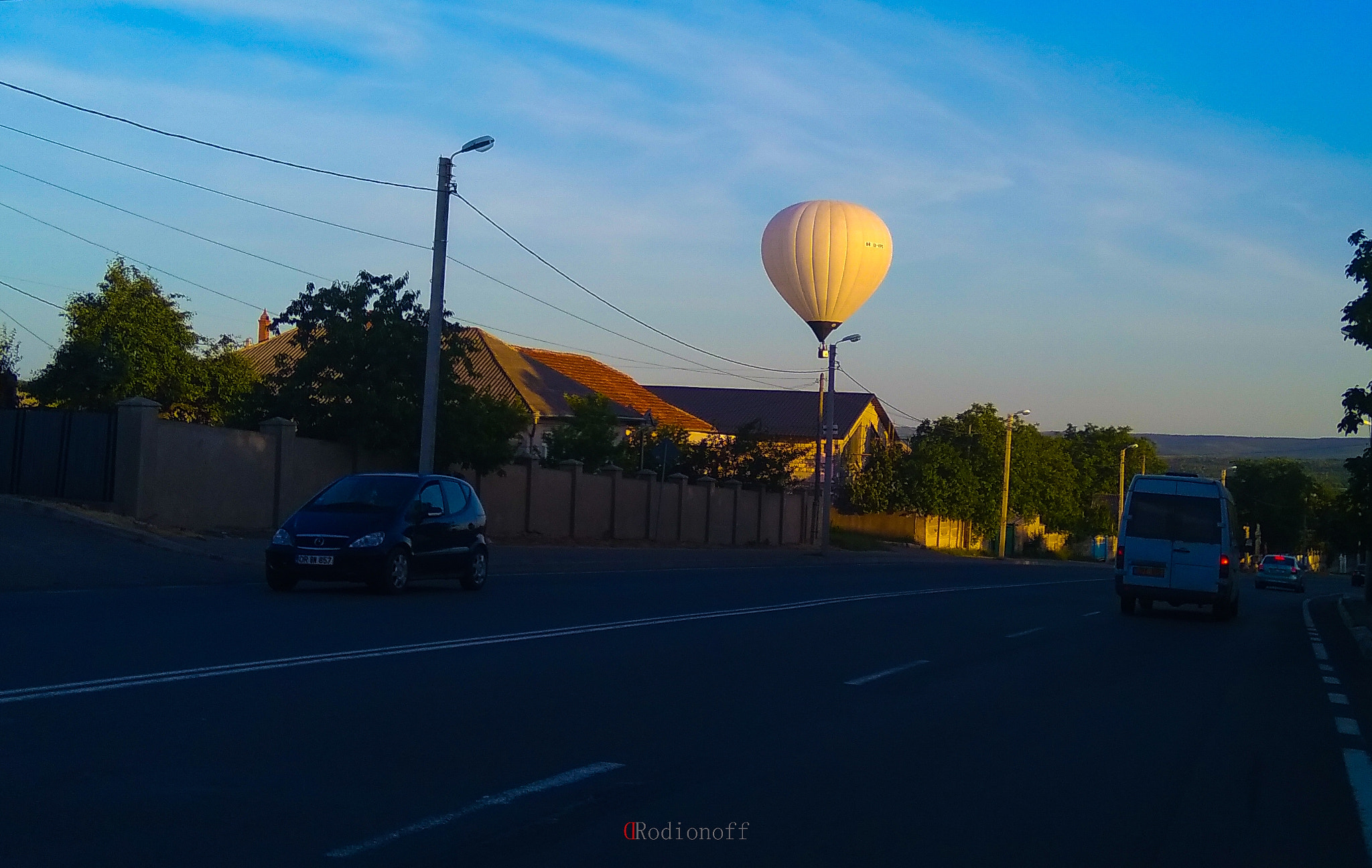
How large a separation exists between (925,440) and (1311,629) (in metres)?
49.8

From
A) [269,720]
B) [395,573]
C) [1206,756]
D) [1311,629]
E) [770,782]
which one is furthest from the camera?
[1311,629]

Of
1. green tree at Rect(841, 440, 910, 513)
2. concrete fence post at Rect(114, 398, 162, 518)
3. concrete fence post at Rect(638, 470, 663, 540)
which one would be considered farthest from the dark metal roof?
concrete fence post at Rect(114, 398, 162, 518)

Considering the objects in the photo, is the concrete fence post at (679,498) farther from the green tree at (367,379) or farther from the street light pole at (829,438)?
the green tree at (367,379)

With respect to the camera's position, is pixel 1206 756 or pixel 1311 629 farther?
pixel 1311 629

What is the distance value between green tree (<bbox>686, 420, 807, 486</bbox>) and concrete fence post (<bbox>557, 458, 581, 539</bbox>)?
13.2 m

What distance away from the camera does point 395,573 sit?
1733cm

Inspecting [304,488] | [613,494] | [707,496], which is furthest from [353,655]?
[707,496]

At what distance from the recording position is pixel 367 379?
30078 millimetres

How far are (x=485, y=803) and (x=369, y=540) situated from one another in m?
11.0

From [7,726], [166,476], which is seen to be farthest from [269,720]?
[166,476]

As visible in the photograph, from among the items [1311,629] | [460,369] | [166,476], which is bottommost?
[1311,629]

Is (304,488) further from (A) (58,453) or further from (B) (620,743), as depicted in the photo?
(B) (620,743)

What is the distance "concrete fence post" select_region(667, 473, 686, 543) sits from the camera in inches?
1764

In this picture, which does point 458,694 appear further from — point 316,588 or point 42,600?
point 316,588
